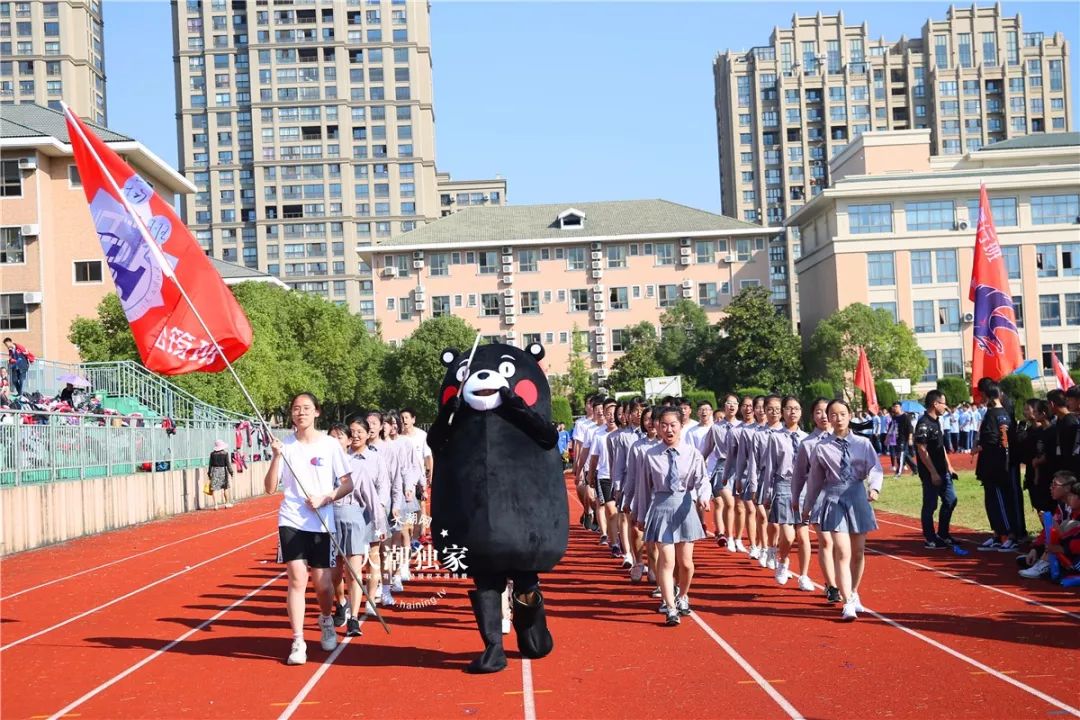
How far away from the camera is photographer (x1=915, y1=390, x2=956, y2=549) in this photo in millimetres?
15555

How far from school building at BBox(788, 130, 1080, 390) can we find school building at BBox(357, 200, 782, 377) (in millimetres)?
13073

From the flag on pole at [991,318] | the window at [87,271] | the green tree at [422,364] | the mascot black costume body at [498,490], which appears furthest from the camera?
the green tree at [422,364]

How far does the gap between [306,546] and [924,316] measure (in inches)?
2712

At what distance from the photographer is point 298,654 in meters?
9.27

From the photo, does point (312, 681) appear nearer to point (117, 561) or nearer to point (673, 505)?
point (673, 505)

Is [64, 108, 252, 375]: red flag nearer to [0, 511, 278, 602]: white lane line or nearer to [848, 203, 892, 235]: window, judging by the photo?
[0, 511, 278, 602]: white lane line

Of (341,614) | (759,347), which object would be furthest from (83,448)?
(759,347)

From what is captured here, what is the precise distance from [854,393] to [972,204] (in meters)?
13.9

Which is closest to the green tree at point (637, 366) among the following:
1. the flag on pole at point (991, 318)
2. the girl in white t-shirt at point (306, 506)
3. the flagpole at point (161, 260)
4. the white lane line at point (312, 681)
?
the flag on pole at point (991, 318)

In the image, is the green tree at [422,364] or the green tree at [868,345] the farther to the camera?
the green tree at [422,364]

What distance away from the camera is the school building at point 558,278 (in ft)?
283

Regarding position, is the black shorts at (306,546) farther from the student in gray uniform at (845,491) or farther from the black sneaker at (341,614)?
the student in gray uniform at (845,491)

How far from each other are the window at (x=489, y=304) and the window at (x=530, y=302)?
6.11ft

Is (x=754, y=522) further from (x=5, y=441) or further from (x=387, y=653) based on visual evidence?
(x=5, y=441)
